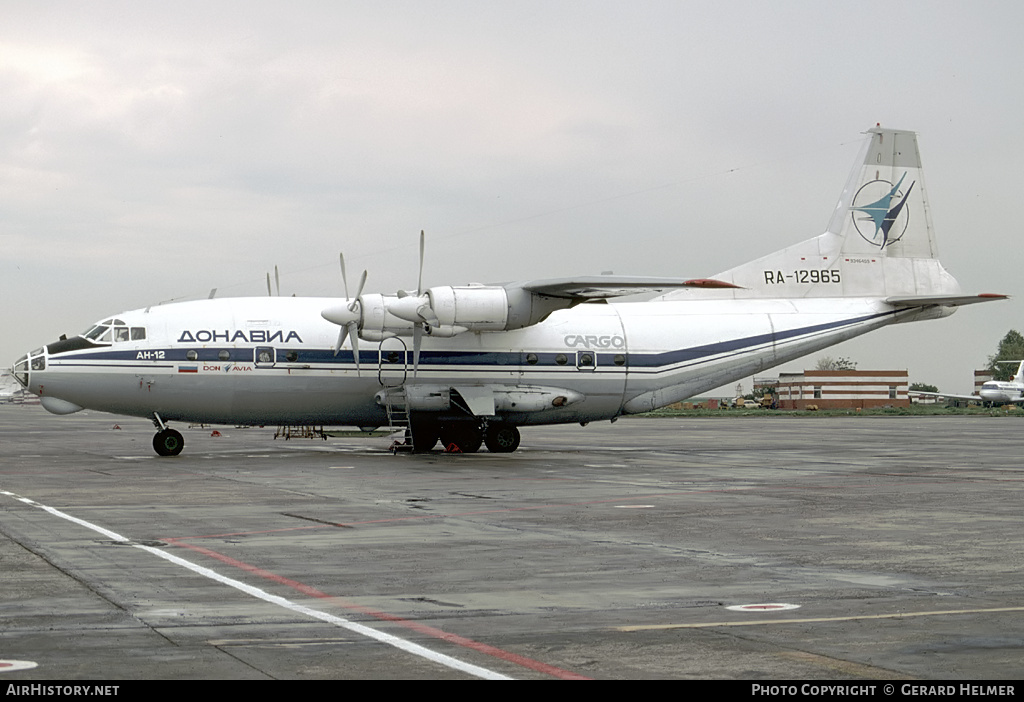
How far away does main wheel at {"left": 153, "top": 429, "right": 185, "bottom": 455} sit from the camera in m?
32.2

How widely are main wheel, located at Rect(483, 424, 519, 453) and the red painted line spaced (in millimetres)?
22039

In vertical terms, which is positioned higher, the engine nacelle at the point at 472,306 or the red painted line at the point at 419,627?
the engine nacelle at the point at 472,306

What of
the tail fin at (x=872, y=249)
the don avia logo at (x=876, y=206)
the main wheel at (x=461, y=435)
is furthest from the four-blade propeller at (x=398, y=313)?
the don avia logo at (x=876, y=206)

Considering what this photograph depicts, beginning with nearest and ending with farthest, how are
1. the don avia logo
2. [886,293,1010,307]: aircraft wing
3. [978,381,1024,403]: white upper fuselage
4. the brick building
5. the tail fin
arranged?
[886,293,1010,307]: aircraft wing < the tail fin < the don avia logo < [978,381,1024,403]: white upper fuselage < the brick building

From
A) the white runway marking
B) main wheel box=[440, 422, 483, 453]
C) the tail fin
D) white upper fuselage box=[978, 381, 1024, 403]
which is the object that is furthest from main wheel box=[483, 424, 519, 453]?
white upper fuselage box=[978, 381, 1024, 403]

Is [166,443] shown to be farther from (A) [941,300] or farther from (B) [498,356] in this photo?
(A) [941,300]

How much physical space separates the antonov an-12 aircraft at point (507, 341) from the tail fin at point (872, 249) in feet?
0.16

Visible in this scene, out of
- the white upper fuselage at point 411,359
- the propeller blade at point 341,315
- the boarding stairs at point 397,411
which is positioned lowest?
the boarding stairs at point 397,411

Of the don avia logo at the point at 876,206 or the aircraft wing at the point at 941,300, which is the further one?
the don avia logo at the point at 876,206

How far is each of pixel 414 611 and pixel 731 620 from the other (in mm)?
2676

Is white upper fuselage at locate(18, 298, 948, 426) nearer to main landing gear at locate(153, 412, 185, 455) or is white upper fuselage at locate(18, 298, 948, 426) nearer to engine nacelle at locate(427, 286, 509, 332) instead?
main landing gear at locate(153, 412, 185, 455)

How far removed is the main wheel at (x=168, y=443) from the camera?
106ft

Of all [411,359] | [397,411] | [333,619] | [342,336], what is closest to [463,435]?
[397,411]

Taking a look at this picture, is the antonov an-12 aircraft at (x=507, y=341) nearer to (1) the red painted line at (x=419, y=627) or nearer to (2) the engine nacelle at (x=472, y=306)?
(2) the engine nacelle at (x=472, y=306)
